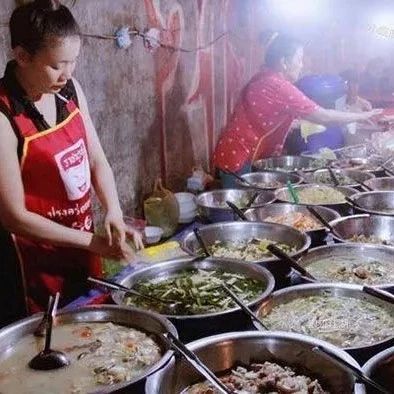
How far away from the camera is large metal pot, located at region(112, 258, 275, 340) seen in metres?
2.31

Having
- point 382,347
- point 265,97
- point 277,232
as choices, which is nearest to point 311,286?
point 382,347

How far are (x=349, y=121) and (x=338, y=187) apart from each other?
168cm

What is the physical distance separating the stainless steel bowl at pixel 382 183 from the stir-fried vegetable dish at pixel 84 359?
3205mm

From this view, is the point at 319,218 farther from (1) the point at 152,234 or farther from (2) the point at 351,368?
(2) the point at 351,368

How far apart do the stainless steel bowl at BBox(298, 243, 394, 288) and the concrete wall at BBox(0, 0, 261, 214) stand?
236 cm

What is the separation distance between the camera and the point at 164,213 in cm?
486

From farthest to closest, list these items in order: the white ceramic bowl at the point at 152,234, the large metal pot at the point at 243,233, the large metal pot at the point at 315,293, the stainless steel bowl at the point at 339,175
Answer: the stainless steel bowl at the point at 339,175 < the white ceramic bowl at the point at 152,234 < the large metal pot at the point at 243,233 < the large metal pot at the point at 315,293

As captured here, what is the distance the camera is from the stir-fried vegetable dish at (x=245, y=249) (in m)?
3.40

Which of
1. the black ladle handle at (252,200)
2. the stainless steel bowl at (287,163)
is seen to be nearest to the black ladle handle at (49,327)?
the black ladle handle at (252,200)

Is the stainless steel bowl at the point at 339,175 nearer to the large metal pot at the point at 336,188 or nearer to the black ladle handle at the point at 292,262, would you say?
the large metal pot at the point at 336,188

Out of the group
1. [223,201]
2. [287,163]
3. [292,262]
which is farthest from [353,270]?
[287,163]

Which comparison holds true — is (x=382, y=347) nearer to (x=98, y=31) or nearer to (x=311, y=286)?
(x=311, y=286)

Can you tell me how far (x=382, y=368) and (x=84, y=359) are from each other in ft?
3.79

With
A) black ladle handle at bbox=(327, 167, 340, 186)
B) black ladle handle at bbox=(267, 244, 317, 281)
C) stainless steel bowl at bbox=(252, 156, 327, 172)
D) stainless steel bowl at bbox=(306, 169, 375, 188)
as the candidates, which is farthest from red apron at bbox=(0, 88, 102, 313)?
stainless steel bowl at bbox=(252, 156, 327, 172)
